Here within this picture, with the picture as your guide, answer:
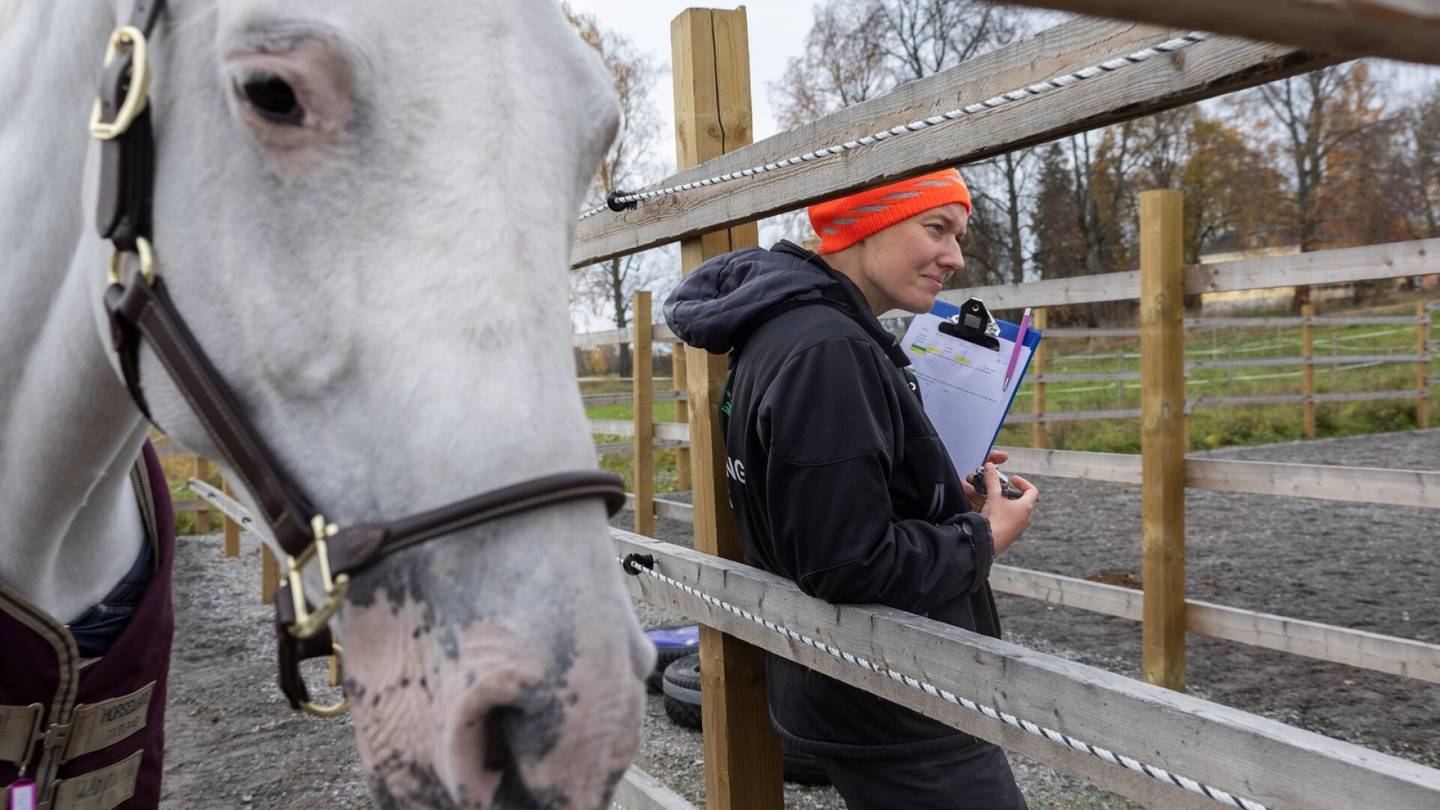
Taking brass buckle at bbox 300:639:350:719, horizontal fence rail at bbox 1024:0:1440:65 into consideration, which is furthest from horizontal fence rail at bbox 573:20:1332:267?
brass buckle at bbox 300:639:350:719

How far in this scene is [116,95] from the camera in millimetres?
1090

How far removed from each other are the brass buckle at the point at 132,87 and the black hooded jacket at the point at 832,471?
1179 millimetres

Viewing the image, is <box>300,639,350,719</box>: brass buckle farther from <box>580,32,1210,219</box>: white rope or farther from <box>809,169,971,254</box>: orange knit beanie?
<box>809,169,971,254</box>: orange knit beanie

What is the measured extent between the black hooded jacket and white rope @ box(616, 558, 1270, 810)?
122 millimetres

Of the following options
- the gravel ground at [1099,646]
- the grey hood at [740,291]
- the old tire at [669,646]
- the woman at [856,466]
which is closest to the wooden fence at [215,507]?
the gravel ground at [1099,646]

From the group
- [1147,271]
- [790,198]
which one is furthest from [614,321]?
[790,198]

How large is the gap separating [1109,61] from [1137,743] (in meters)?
0.97

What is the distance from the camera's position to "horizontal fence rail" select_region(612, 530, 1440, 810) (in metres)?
1.10

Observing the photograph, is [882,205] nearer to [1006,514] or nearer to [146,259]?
[1006,514]

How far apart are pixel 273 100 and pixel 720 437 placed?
1.61 meters

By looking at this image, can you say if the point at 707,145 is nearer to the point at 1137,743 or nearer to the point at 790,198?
the point at 790,198

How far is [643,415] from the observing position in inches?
277

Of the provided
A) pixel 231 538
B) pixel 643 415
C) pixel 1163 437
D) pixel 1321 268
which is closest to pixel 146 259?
pixel 1163 437

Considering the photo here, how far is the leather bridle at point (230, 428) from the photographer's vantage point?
91 cm
